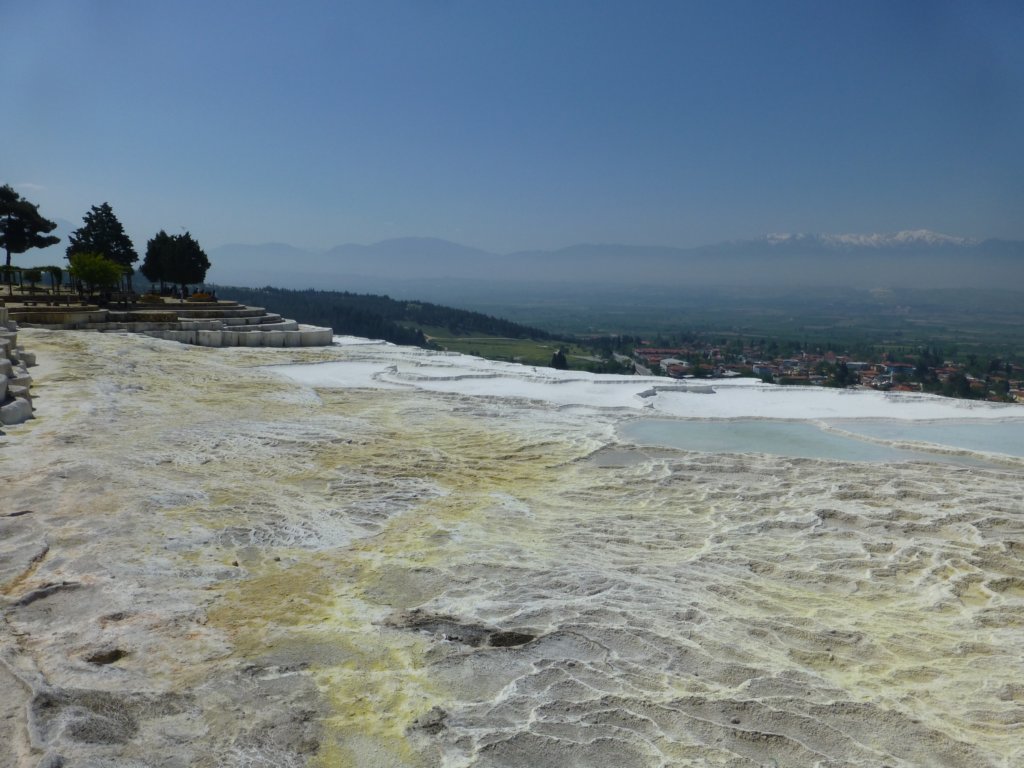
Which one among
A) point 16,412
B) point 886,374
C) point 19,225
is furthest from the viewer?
point 886,374

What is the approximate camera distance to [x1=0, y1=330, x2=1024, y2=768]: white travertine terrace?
11.9 ft

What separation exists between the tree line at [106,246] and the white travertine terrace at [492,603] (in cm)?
2616

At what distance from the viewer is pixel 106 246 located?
4006 cm

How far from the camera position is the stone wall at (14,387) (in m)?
9.65

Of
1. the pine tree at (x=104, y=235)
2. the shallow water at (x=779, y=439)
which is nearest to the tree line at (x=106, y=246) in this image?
the pine tree at (x=104, y=235)

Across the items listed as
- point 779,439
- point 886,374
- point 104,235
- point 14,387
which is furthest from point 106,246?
point 886,374

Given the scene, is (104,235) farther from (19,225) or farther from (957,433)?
(957,433)

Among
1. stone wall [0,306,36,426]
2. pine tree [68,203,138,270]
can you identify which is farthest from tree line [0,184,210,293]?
stone wall [0,306,36,426]

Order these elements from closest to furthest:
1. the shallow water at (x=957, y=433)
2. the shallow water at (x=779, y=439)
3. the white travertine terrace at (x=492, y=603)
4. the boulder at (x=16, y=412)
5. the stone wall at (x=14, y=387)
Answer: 1. the white travertine terrace at (x=492, y=603)
2. the boulder at (x=16, y=412)
3. the stone wall at (x=14, y=387)
4. the shallow water at (x=779, y=439)
5. the shallow water at (x=957, y=433)

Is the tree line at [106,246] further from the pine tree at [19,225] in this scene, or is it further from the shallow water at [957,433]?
the shallow water at [957,433]

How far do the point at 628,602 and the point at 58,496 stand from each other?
547 centimetres

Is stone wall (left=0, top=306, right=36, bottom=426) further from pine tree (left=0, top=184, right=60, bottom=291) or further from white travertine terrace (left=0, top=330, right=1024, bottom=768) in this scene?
pine tree (left=0, top=184, right=60, bottom=291)

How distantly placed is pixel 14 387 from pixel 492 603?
947cm

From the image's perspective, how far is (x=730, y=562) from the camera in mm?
6148
